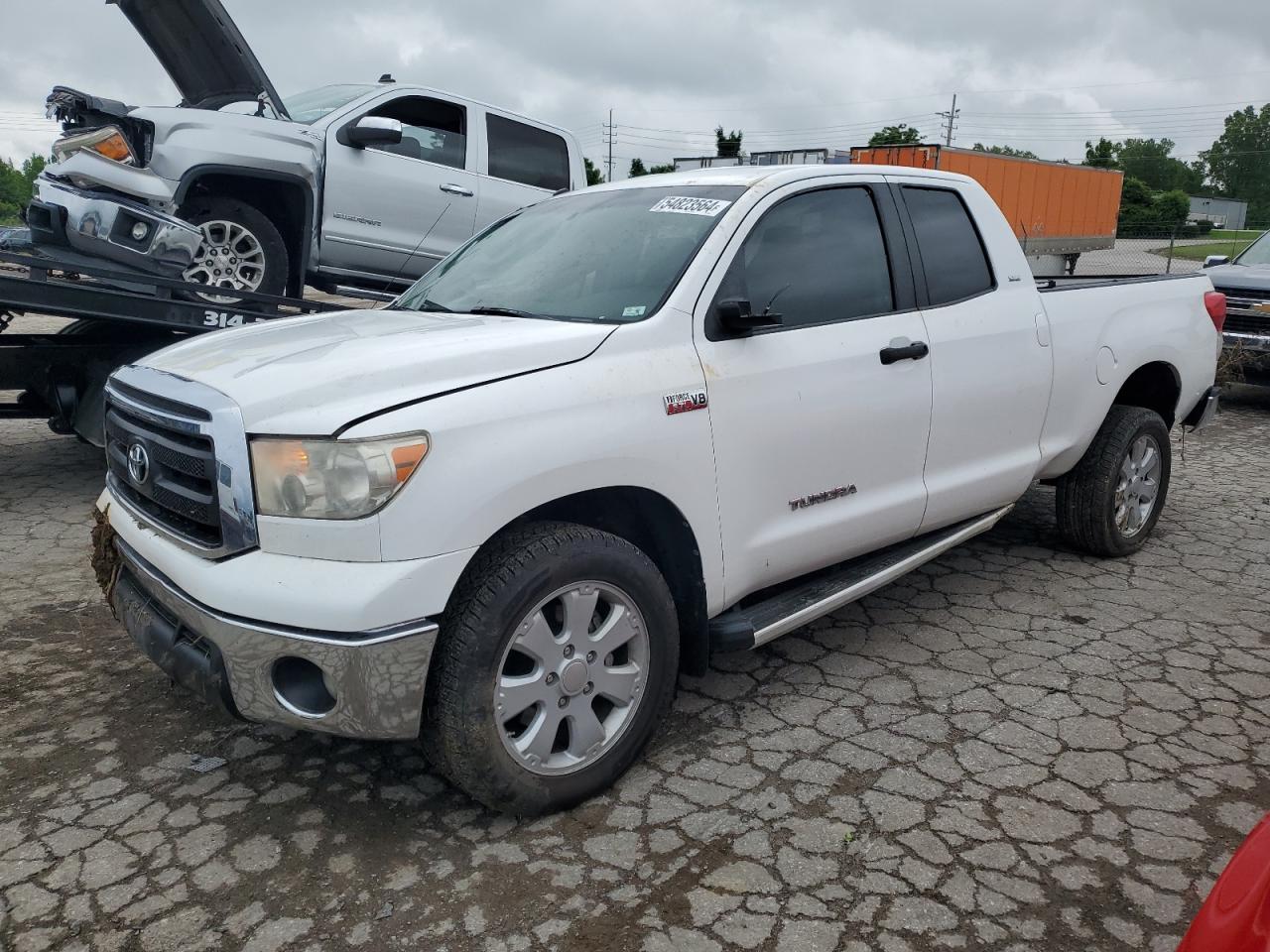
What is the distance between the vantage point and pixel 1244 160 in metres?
108

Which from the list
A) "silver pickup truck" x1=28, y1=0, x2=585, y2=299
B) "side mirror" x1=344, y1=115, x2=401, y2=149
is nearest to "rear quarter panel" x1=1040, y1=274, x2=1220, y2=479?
"silver pickup truck" x1=28, y1=0, x2=585, y2=299

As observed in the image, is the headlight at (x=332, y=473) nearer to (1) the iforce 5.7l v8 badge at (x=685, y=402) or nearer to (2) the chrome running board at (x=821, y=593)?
(1) the iforce 5.7l v8 badge at (x=685, y=402)

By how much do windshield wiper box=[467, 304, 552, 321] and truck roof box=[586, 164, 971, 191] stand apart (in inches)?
32.7

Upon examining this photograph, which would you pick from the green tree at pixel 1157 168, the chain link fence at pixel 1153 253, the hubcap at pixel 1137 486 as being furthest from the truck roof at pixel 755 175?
the green tree at pixel 1157 168

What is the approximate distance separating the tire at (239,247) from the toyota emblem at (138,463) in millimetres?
3912

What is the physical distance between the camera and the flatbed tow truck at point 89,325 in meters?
5.19

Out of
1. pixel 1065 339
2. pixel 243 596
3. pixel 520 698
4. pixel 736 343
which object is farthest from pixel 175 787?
pixel 1065 339

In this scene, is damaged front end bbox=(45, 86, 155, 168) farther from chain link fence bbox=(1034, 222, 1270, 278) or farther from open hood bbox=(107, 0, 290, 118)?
chain link fence bbox=(1034, 222, 1270, 278)

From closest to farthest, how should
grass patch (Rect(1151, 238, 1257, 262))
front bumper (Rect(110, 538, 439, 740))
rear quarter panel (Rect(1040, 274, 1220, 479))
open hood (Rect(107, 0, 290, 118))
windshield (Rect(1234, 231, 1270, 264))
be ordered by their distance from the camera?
front bumper (Rect(110, 538, 439, 740)) → rear quarter panel (Rect(1040, 274, 1220, 479)) → open hood (Rect(107, 0, 290, 118)) → windshield (Rect(1234, 231, 1270, 264)) → grass patch (Rect(1151, 238, 1257, 262))

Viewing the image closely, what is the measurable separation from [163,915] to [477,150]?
7171 millimetres

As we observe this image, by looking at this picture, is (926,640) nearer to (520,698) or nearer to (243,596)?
(520,698)

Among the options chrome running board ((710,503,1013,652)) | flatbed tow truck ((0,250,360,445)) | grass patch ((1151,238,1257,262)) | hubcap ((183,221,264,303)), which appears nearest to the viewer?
chrome running board ((710,503,1013,652))

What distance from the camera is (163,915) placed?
97.9 inches

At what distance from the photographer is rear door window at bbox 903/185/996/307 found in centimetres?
404
